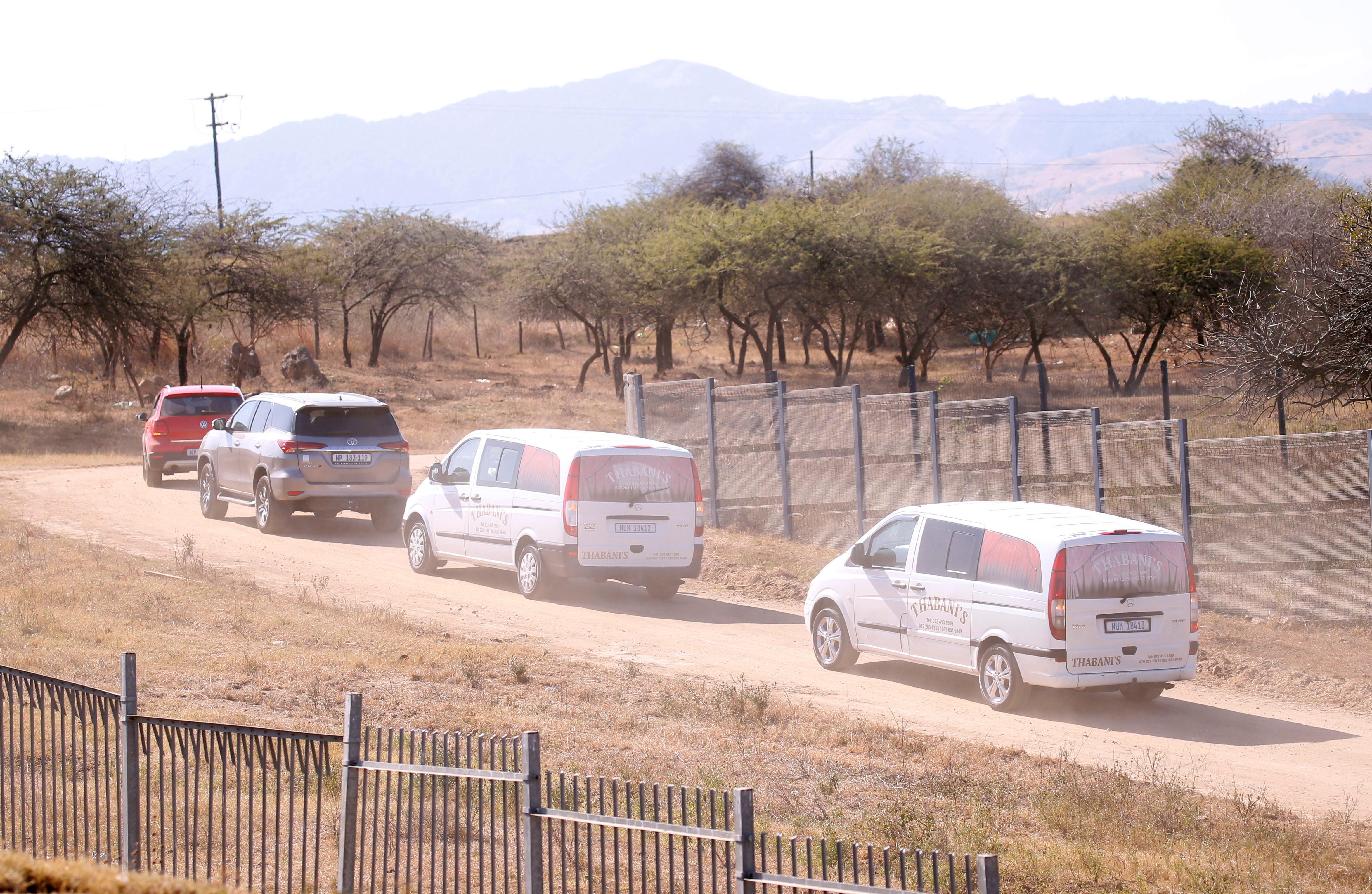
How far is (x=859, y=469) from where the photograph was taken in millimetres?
16969

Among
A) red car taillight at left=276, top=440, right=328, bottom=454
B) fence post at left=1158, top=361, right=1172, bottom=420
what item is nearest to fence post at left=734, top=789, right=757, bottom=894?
red car taillight at left=276, top=440, right=328, bottom=454

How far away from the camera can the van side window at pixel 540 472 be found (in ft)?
46.1

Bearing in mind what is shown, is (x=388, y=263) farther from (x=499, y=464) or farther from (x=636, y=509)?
(x=636, y=509)

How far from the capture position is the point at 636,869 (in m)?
6.21

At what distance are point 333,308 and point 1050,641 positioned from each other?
176 feet

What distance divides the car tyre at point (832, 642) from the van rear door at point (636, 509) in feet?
9.07

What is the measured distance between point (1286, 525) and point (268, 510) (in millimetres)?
13935

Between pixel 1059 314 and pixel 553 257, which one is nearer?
pixel 1059 314

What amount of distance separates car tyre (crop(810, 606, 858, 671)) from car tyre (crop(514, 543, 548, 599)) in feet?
12.1

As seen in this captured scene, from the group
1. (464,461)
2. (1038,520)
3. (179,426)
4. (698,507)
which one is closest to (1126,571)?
(1038,520)

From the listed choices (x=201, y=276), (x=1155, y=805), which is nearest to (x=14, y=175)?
(x=201, y=276)

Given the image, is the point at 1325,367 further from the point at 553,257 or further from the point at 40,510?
Result: the point at 553,257

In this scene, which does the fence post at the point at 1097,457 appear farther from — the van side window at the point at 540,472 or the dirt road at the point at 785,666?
the van side window at the point at 540,472

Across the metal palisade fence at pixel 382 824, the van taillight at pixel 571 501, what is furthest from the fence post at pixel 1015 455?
the metal palisade fence at pixel 382 824
